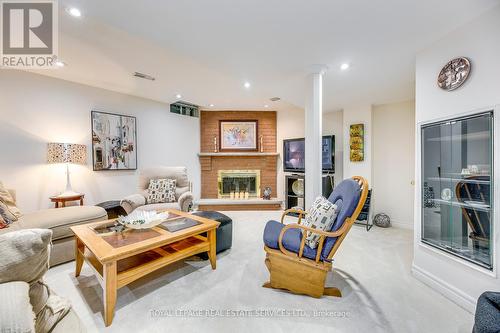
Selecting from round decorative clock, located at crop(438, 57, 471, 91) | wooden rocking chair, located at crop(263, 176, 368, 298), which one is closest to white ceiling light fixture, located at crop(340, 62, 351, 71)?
round decorative clock, located at crop(438, 57, 471, 91)

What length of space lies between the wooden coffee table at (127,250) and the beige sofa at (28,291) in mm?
682

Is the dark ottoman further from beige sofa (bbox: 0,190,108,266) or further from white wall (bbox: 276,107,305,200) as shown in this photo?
white wall (bbox: 276,107,305,200)

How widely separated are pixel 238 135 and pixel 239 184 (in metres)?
1.24

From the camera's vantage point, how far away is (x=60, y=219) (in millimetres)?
2295

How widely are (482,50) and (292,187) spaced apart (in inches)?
137

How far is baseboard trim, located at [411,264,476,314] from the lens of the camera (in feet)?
5.40

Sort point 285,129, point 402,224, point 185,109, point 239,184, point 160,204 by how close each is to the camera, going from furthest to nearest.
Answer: point 239,184 < point 285,129 < point 185,109 < point 402,224 < point 160,204

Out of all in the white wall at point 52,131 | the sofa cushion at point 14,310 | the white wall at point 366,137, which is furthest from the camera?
the white wall at point 366,137

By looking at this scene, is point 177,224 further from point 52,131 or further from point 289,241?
point 52,131

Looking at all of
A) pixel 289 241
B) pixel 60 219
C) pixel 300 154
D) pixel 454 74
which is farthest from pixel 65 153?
pixel 454 74

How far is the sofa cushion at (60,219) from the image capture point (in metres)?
2.16

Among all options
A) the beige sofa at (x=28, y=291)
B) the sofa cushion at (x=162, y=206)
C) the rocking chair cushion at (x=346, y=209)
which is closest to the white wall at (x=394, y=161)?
the rocking chair cushion at (x=346, y=209)

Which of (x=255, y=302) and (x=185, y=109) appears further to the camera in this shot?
(x=185, y=109)

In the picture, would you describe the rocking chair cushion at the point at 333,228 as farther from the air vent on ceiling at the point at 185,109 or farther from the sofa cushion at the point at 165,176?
the air vent on ceiling at the point at 185,109
